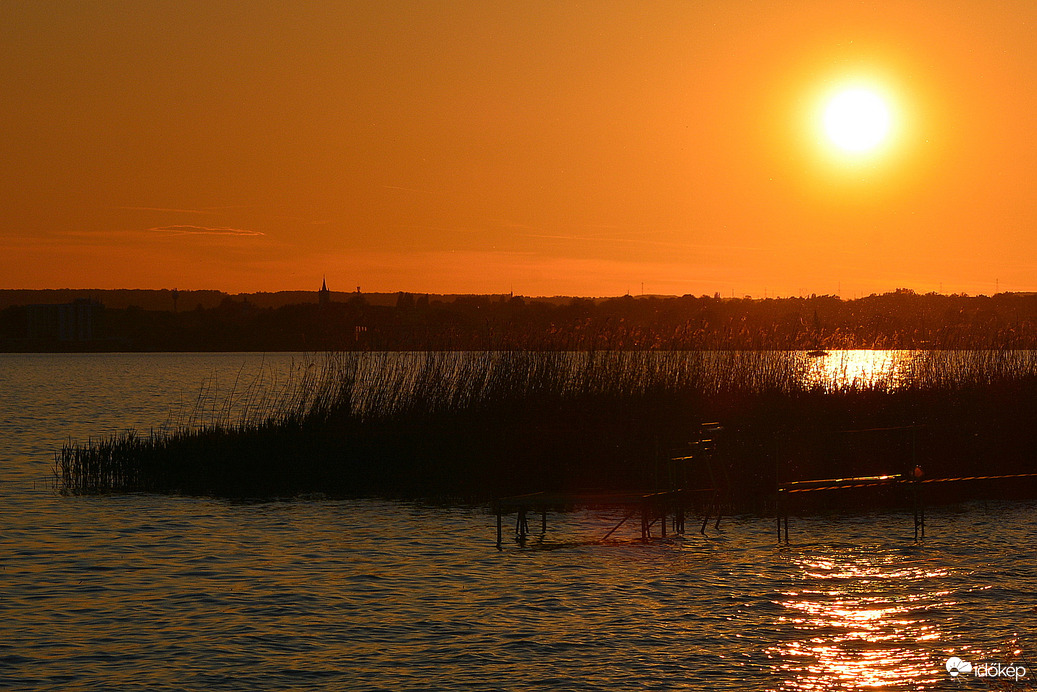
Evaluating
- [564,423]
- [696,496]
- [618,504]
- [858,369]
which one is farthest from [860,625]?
[858,369]

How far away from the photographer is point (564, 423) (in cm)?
2203

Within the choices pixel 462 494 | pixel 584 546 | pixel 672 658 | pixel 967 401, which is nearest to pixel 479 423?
pixel 462 494

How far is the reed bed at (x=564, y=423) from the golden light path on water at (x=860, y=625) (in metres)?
6.34

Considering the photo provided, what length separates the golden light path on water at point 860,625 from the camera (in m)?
9.50

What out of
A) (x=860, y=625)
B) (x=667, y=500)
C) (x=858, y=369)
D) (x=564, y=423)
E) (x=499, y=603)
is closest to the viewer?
(x=860, y=625)

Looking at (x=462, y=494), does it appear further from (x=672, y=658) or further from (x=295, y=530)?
(x=672, y=658)

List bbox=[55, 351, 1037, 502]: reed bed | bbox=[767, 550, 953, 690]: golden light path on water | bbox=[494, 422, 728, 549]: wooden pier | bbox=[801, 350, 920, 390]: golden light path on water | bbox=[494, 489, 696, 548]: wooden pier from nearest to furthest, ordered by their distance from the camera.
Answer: bbox=[767, 550, 953, 690]: golden light path on water → bbox=[494, 489, 696, 548]: wooden pier → bbox=[494, 422, 728, 549]: wooden pier → bbox=[55, 351, 1037, 502]: reed bed → bbox=[801, 350, 920, 390]: golden light path on water

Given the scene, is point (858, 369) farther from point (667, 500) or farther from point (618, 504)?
point (618, 504)

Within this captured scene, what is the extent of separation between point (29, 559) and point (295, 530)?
13.1ft

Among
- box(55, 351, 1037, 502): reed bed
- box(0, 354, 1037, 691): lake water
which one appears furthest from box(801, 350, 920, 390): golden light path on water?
box(0, 354, 1037, 691): lake water

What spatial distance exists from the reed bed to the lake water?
2.05 metres

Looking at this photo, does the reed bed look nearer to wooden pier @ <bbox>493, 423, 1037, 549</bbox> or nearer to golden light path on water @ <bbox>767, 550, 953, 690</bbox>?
wooden pier @ <bbox>493, 423, 1037, 549</bbox>

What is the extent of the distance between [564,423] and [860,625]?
1122 centimetres

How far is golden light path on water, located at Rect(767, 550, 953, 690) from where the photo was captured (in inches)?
374
